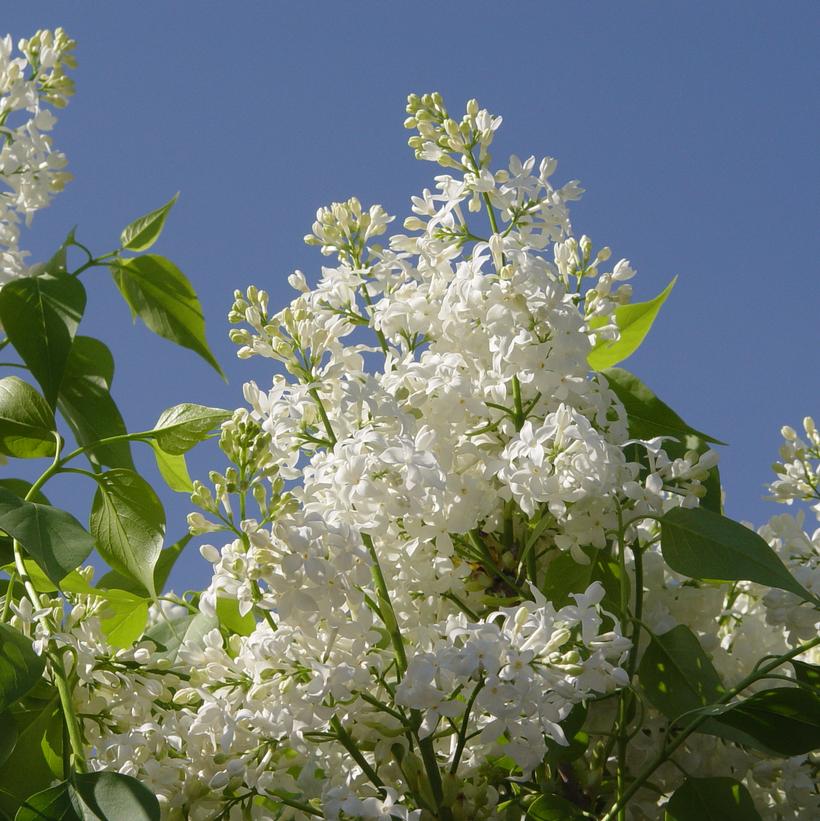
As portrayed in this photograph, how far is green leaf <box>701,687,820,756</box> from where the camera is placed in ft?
2.76

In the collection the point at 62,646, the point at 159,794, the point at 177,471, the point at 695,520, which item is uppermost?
the point at 177,471

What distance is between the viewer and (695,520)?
0.98m

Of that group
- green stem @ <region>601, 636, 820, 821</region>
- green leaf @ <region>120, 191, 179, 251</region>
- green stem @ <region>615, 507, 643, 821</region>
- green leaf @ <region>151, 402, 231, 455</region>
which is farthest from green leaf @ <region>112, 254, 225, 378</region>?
green stem @ <region>601, 636, 820, 821</region>

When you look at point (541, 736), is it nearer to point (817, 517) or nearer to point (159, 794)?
point (159, 794)

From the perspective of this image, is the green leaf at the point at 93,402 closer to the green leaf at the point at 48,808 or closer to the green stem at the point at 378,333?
the green stem at the point at 378,333

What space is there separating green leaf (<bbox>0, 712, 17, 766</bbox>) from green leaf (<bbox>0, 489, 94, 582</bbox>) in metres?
0.12

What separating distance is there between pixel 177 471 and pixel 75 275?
0.84 ft

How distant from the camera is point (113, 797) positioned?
0.75 metres

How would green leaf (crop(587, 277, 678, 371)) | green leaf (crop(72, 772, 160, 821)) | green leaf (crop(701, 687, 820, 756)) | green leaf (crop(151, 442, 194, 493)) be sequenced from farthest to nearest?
green leaf (crop(587, 277, 678, 371)) → green leaf (crop(151, 442, 194, 493)) → green leaf (crop(701, 687, 820, 756)) → green leaf (crop(72, 772, 160, 821))

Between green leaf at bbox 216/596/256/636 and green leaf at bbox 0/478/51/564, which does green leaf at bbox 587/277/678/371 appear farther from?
green leaf at bbox 0/478/51/564

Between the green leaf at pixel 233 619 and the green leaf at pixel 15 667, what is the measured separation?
0.58 ft

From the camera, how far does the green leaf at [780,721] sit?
0.84m

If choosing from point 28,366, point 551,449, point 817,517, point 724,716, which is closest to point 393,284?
point 551,449

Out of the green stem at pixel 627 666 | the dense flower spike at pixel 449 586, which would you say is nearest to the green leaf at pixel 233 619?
the dense flower spike at pixel 449 586
